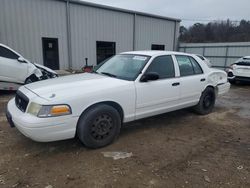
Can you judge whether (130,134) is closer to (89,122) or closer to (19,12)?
(89,122)

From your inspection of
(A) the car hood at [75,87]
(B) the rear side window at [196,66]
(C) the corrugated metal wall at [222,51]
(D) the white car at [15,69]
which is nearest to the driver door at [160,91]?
(A) the car hood at [75,87]

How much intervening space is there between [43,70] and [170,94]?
18.6 feet

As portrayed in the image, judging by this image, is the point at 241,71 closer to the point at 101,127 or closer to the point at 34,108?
the point at 101,127

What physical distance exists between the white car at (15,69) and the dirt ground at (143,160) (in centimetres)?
306

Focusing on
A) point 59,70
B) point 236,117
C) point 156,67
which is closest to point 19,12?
point 59,70

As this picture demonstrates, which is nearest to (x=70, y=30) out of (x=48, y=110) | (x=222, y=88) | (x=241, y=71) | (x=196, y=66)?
(x=241, y=71)

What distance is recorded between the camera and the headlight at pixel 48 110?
2963mm

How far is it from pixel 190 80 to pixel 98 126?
2462 millimetres

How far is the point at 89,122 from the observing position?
129 inches

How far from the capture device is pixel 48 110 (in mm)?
2975

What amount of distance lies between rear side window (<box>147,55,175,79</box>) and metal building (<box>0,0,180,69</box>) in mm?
10238

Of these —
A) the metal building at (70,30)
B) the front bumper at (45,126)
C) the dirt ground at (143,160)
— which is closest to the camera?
the dirt ground at (143,160)

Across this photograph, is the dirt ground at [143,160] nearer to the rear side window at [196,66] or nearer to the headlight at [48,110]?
the headlight at [48,110]

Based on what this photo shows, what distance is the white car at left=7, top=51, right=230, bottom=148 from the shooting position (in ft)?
9.96
